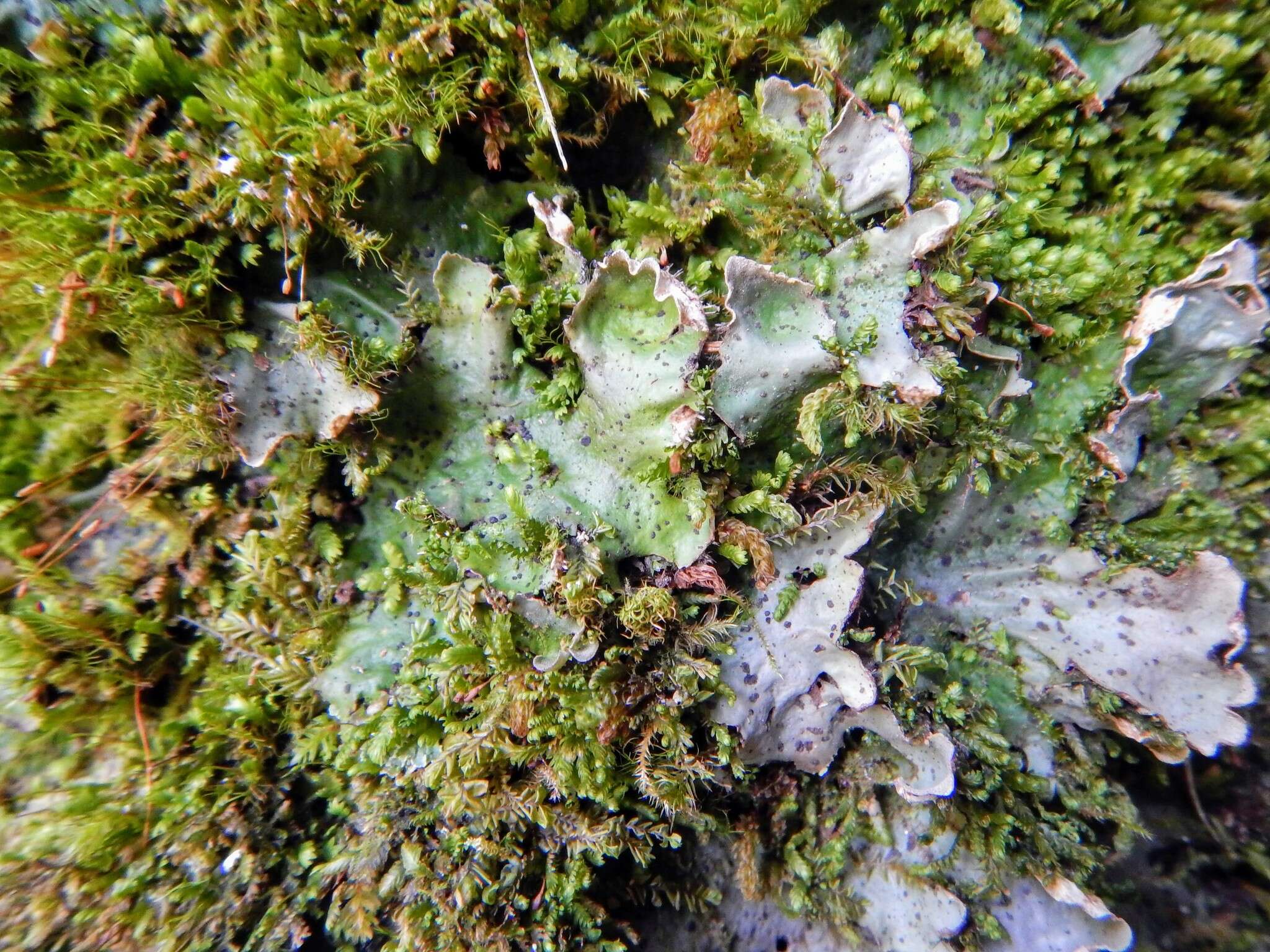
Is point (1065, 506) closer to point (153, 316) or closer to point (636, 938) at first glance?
point (636, 938)

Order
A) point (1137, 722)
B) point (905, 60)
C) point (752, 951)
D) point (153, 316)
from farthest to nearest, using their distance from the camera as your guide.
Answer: point (752, 951)
point (1137, 722)
point (905, 60)
point (153, 316)

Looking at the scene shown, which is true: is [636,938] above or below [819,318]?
below

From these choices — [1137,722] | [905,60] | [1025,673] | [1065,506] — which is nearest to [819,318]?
[905,60]

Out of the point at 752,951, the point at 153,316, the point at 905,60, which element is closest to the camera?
the point at 153,316

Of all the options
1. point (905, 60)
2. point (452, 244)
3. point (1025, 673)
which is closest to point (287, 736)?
point (452, 244)

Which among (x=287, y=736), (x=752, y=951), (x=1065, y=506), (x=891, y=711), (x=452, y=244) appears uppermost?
(x=452, y=244)

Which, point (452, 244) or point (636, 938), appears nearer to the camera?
point (452, 244)
